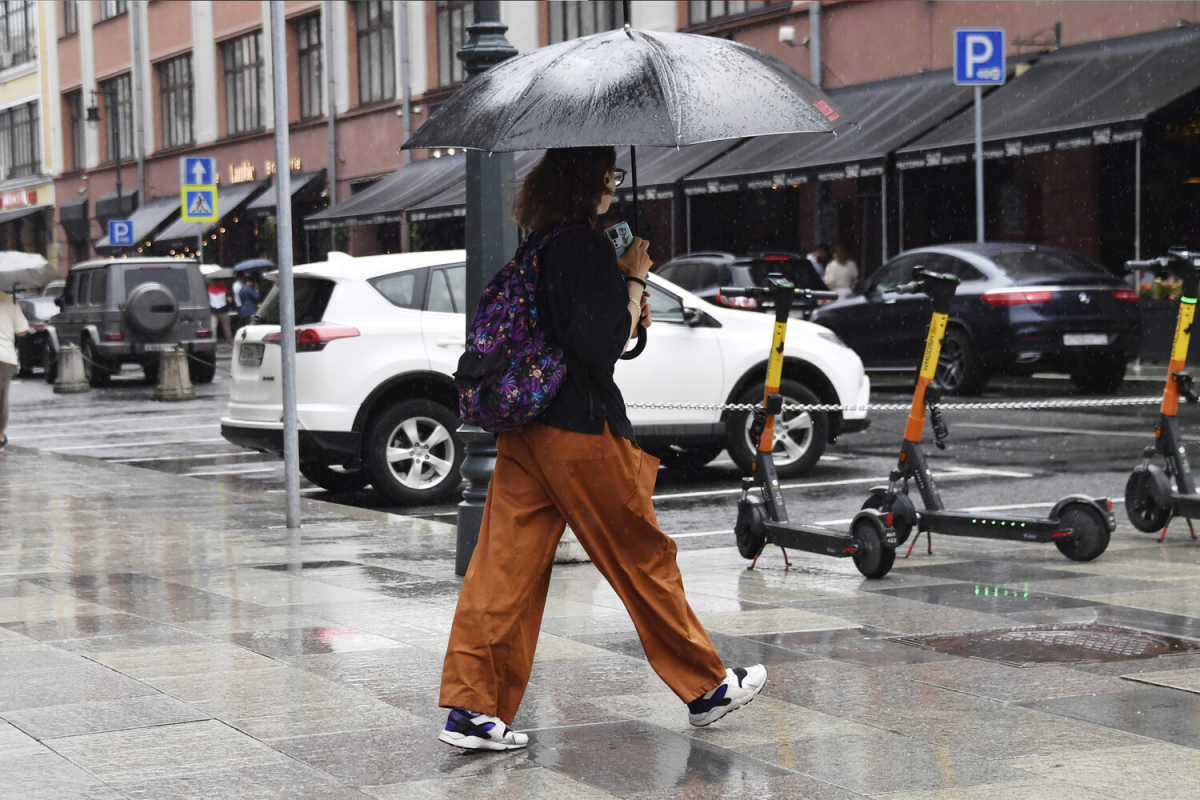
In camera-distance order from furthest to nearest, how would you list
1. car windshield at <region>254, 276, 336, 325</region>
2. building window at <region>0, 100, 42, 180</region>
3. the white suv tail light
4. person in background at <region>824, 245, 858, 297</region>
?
building window at <region>0, 100, 42, 180</region>
person in background at <region>824, 245, 858, 297</region>
car windshield at <region>254, 276, 336, 325</region>
the white suv tail light

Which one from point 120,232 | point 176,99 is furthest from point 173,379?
point 176,99

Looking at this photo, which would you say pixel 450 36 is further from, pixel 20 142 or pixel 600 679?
pixel 600 679

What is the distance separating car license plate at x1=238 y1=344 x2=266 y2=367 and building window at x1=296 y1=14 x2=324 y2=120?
29963 mm

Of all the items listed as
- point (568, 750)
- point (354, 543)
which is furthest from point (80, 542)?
point (568, 750)

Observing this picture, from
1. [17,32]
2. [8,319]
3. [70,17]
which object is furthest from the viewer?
[17,32]

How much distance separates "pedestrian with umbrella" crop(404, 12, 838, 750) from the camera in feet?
15.2

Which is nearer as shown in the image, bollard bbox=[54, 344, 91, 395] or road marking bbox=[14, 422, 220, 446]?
road marking bbox=[14, 422, 220, 446]

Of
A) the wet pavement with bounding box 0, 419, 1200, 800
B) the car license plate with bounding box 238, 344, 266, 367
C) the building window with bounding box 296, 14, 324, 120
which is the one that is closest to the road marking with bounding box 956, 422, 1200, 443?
the wet pavement with bounding box 0, 419, 1200, 800

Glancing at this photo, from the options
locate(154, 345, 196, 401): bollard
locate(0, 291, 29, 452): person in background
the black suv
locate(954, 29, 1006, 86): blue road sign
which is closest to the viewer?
locate(0, 291, 29, 452): person in background

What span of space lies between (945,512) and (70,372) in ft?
64.6

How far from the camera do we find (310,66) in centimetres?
4094

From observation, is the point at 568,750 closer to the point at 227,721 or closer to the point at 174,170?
the point at 227,721

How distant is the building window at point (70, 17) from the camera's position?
53.0m

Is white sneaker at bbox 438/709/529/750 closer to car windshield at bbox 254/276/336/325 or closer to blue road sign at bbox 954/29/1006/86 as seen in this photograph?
car windshield at bbox 254/276/336/325
